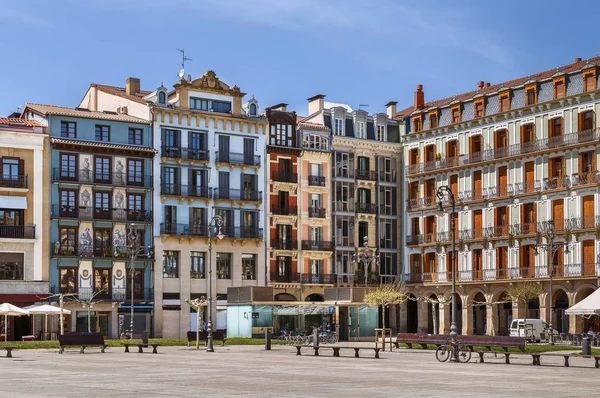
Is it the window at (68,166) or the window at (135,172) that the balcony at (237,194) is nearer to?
the window at (135,172)

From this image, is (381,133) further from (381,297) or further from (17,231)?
(17,231)

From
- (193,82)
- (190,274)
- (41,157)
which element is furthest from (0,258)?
(193,82)

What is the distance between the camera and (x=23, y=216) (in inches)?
2731

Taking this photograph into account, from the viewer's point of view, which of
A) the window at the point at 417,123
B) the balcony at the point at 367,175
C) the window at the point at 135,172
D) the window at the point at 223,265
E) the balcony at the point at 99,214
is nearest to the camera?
the balcony at the point at 99,214

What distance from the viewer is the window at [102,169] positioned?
237 ft

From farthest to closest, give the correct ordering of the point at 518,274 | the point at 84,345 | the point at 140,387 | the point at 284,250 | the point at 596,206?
1. the point at 284,250
2. the point at 518,274
3. the point at 596,206
4. the point at 84,345
5. the point at 140,387

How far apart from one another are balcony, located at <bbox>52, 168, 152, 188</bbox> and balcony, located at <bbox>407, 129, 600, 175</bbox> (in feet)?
72.2

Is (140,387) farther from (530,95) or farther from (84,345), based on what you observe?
(530,95)

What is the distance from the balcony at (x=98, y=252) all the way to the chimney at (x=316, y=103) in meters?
21.0

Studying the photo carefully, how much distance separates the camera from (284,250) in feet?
262

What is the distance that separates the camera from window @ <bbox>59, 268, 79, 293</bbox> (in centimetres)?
7019

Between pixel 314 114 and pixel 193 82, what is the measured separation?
11.8 m

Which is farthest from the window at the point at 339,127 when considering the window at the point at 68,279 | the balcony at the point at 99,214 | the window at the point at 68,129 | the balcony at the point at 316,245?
the window at the point at 68,279

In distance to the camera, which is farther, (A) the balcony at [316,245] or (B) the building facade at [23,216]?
(A) the balcony at [316,245]
